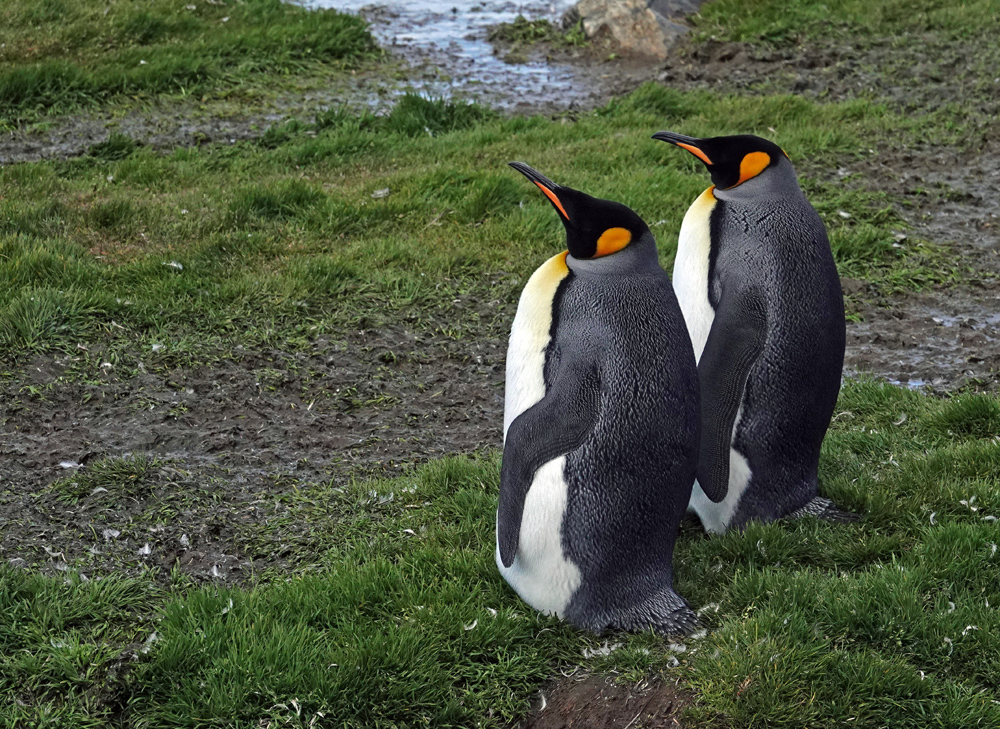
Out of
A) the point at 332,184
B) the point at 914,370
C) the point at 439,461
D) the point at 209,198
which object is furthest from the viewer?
the point at 332,184

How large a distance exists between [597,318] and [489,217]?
12.3 ft

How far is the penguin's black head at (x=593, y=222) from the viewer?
3088 millimetres

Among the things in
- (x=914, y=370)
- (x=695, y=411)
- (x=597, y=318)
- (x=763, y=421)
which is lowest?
(x=914, y=370)

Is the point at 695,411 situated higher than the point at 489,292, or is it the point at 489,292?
the point at 695,411

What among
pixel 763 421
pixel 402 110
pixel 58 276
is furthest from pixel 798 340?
pixel 402 110

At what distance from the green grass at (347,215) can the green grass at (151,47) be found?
3.67 feet

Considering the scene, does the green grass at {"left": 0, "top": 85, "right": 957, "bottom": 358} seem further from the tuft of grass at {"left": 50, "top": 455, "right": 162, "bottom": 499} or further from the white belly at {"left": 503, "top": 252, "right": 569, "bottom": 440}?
the white belly at {"left": 503, "top": 252, "right": 569, "bottom": 440}

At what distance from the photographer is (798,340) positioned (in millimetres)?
3557

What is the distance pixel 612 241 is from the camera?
3.13 meters

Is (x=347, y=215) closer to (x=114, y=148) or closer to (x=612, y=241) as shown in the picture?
(x=114, y=148)

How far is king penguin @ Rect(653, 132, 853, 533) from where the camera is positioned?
11.6ft

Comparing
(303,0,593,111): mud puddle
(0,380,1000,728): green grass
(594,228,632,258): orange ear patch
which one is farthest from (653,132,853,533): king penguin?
(303,0,593,111): mud puddle

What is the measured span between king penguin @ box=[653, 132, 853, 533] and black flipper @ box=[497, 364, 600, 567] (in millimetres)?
618

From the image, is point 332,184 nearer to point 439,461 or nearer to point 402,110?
point 402,110
